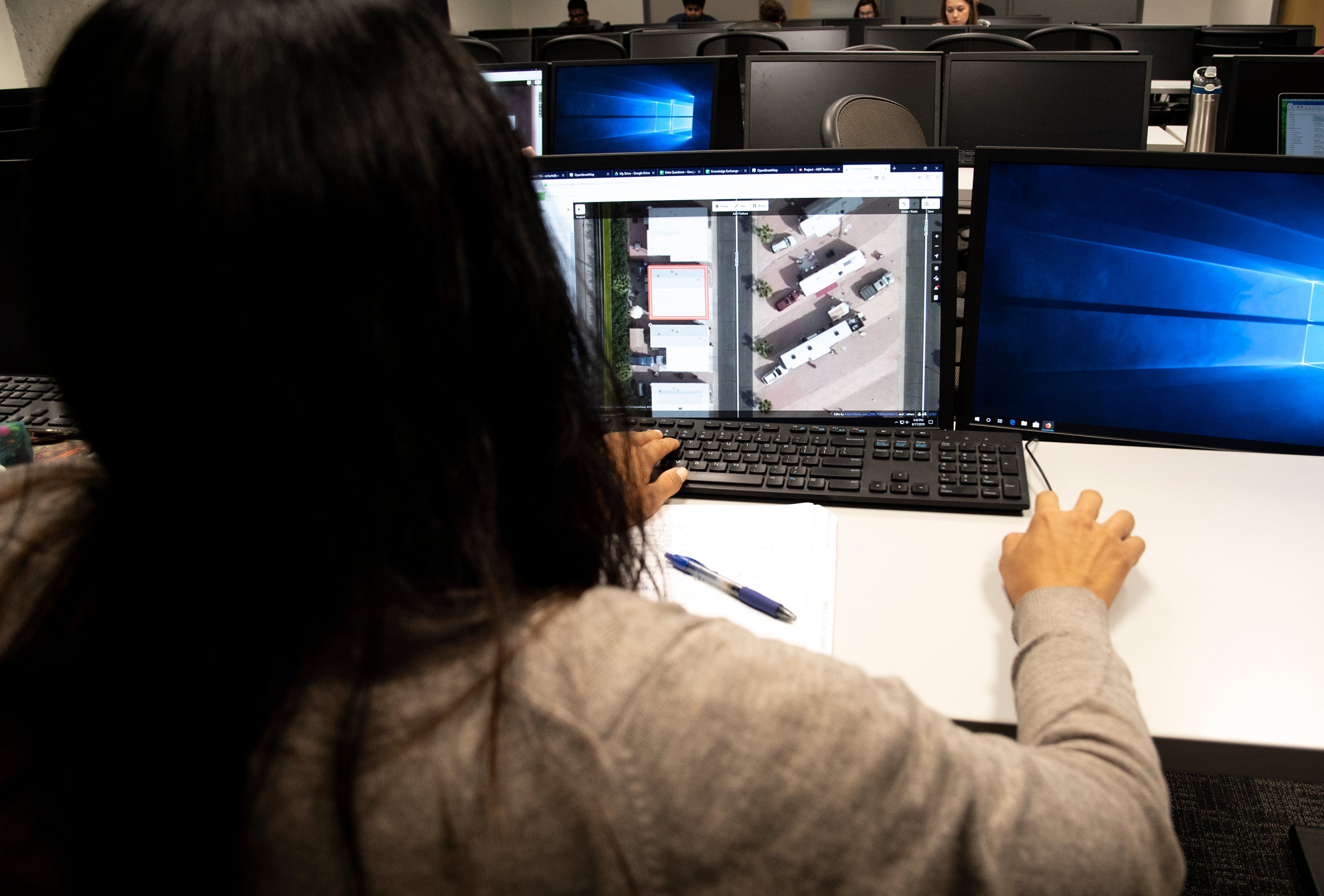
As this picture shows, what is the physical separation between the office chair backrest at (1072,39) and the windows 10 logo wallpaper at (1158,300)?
4026 millimetres

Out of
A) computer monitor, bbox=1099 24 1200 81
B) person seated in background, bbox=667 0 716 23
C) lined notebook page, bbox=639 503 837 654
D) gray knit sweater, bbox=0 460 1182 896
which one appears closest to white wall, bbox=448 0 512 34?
person seated in background, bbox=667 0 716 23

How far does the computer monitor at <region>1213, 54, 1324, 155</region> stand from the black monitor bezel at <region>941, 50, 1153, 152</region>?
377 mm

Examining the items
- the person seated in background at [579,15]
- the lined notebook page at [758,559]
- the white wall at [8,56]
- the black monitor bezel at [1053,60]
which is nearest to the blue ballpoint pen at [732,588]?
the lined notebook page at [758,559]

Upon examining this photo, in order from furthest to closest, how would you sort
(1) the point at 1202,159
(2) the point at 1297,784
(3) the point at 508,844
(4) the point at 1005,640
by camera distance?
1. (2) the point at 1297,784
2. (1) the point at 1202,159
3. (4) the point at 1005,640
4. (3) the point at 508,844

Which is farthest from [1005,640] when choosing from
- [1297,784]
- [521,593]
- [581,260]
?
[1297,784]

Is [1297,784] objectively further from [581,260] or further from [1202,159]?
[581,260]

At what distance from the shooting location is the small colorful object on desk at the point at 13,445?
1172 mm

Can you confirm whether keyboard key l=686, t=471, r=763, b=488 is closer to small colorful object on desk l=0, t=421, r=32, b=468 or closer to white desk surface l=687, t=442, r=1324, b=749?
white desk surface l=687, t=442, r=1324, b=749

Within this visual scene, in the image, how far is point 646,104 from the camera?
2547 millimetres

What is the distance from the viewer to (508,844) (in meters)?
0.42

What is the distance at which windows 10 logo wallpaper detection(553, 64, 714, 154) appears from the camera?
2.51 m

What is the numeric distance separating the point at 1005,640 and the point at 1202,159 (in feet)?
1.98

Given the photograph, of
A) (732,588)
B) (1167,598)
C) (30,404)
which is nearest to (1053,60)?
(1167,598)

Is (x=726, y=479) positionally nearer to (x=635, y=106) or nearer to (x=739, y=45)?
(x=635, y=106)
